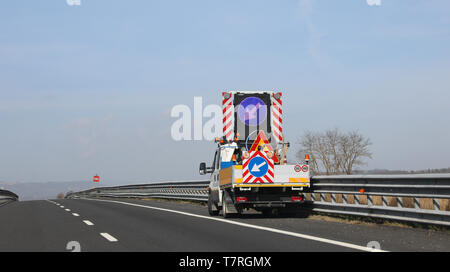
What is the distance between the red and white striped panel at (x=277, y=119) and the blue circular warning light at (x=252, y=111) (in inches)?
12.3

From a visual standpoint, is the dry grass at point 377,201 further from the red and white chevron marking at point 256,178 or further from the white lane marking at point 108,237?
the white lane marking at point 108,237

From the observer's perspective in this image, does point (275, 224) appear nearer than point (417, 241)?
No

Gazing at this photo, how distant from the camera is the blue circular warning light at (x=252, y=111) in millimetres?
20234

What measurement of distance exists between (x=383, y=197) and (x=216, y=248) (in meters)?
5.34

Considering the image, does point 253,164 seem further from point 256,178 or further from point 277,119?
point 277,119

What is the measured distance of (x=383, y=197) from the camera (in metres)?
13.7

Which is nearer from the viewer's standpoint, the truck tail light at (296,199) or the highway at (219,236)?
the highway at (219,236)

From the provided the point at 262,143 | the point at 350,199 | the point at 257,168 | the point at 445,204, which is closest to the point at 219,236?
the point at 257,168

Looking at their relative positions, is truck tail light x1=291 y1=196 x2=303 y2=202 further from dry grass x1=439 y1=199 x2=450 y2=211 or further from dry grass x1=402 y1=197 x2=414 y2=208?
dry grass x1=439 y1=199 x2=450 y2=211

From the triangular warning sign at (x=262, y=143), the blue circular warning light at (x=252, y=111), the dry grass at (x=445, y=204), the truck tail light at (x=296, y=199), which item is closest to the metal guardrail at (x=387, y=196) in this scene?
the dry grass at (x=445, y=204)

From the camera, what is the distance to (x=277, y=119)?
792 inches

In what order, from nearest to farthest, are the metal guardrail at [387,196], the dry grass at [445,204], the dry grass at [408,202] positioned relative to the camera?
the metal guardrail at [387,196]
the dry grass at [445,204]
the dry grass at [408,202]
